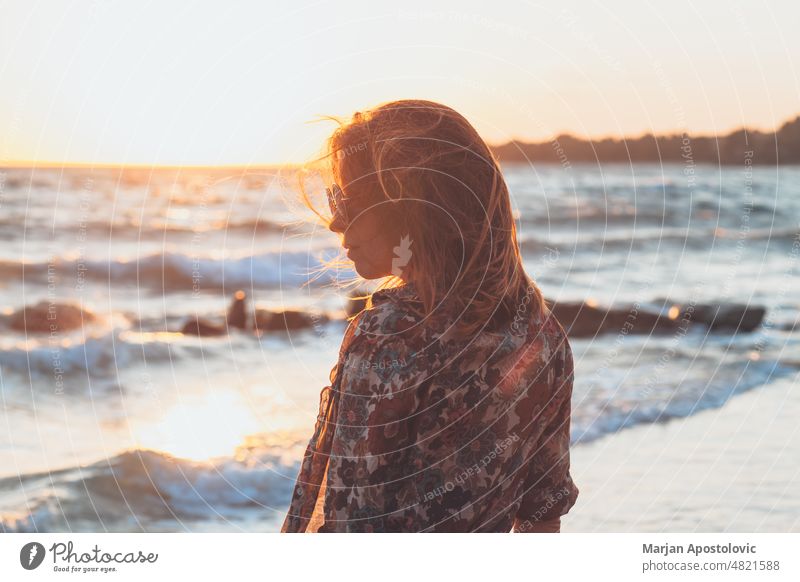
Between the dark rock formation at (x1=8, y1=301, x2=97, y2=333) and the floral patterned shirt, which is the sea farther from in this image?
the floral patterned shirt

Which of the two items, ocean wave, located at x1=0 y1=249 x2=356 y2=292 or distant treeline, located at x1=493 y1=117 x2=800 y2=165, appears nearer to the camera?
ocean wave, located at x1=0 y1=249 x2=356 y2=292

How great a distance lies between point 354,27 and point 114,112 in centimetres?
135

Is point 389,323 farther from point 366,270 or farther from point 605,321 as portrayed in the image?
point 605,321

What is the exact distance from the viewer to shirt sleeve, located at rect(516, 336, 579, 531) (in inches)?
67.2

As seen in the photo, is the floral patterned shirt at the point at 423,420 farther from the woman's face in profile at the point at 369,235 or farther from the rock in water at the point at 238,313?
the rock in water at the point at 238,313

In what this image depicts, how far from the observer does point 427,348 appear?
1.51m

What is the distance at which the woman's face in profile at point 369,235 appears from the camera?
1613 mm

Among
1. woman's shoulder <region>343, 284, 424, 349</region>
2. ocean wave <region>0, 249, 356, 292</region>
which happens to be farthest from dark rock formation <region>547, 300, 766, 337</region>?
woman's shoulder <region>343, 284, 424, 349</region>

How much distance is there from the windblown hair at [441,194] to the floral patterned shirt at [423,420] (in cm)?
5

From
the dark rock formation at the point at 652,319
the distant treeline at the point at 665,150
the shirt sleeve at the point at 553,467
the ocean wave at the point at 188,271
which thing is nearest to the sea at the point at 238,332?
the ocean wave at the point at 188,271

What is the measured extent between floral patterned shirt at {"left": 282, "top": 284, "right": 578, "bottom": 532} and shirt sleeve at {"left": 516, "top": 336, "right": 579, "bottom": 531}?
1cm

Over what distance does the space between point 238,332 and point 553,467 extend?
21.2 ft
